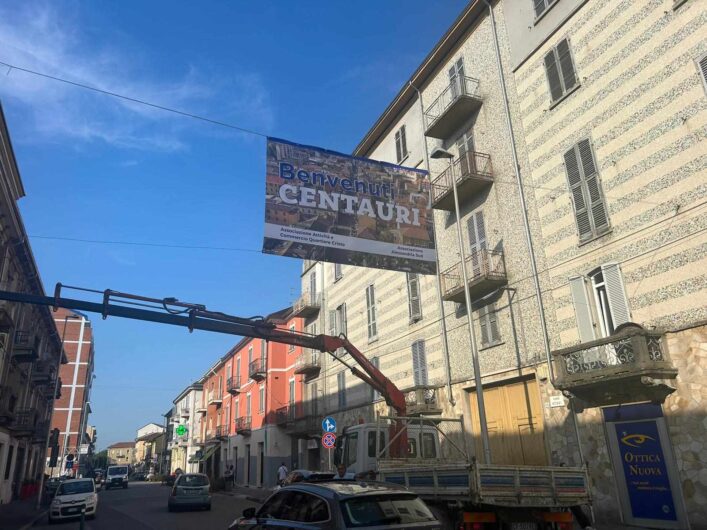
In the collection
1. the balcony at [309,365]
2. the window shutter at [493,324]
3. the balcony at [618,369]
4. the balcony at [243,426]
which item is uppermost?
the balcony at [309,365]

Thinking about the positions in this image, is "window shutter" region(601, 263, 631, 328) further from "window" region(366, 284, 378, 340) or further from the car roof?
"window" region(366, 284, 378, 340)

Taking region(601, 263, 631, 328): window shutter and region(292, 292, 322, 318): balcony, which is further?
region(292, 292, 322, 318): balcony

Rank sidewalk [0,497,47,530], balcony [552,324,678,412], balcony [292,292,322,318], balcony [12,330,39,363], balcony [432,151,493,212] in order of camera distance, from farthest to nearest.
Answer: balcony [292,292,322,318] → balcony [12,330,39,363] → balcony [432,151,493,212] → sidewalk [0,497,47,530] → balcony [552,324,678,412]

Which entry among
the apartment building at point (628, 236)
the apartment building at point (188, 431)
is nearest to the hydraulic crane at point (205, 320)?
the apartment building at point (628, 236)

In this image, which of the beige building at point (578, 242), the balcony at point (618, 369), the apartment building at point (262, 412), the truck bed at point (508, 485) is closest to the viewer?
the truck bed at point (508, 485)

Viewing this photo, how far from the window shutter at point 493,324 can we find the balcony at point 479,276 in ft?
1.99

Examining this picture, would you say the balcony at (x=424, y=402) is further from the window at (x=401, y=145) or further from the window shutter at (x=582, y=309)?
the window at (x=401, y=145)

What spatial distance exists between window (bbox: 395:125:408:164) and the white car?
18190mm

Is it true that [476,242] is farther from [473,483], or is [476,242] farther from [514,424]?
[473,483]

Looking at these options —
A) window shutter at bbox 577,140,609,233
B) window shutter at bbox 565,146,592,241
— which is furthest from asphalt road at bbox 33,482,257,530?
window shutter at bbox 577,140,609,233

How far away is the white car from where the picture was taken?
18750 mm

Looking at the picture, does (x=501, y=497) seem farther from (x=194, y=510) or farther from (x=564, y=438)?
(x=194, y=510)

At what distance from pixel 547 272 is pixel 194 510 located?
55.2 feet

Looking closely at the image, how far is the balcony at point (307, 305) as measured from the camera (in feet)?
108
